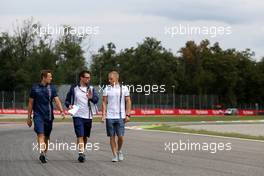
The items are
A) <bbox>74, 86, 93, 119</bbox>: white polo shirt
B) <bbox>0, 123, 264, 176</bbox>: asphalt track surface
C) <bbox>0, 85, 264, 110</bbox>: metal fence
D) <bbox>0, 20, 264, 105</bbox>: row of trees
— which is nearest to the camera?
<bbox>0, 123, 264, 176</bbox>: asphalt track surface

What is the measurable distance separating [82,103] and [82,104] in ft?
0.07

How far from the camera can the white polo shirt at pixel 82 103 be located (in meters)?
12.4

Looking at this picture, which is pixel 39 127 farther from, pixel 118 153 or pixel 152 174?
pixel 152 174

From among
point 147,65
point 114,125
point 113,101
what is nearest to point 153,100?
point 147,65

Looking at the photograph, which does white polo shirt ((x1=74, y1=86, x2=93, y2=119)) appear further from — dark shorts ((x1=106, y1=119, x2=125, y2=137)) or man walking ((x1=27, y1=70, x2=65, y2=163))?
man walking ((x1=27, y1=70, x2=65, y2=163))

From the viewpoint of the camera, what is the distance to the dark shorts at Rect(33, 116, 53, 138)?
40.4 ft

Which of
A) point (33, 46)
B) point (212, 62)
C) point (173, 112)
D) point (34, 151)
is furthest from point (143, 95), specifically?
point (34, 151)

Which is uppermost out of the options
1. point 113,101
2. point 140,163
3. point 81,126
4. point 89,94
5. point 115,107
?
point 89,94

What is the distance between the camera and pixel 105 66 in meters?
102

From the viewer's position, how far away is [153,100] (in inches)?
3002

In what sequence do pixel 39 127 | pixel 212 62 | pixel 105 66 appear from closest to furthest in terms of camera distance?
1. pixel 39 127
2. pixel 105 66
3. pixel 212 62

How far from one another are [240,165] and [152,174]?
2.38m

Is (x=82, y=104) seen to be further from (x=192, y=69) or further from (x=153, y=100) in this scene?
(x=192, y=69)

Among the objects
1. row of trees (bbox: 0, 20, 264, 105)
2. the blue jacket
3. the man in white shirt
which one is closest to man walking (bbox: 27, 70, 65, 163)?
the blue jacket
